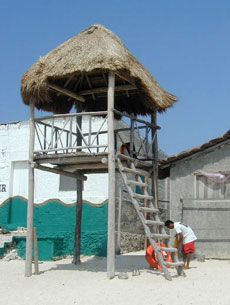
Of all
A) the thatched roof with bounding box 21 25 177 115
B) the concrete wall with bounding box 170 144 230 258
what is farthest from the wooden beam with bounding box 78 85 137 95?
the concrete wall with bounding box 170 144 230 258

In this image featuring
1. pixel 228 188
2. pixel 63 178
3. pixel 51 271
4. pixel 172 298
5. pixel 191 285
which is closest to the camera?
pixel 172 298

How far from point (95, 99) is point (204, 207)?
15.0 feet

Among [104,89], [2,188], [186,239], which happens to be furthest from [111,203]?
[2,188]

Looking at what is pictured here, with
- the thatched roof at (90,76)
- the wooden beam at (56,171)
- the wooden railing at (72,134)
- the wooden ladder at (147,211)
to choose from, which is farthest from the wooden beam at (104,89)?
the wooden beam at (56,171)

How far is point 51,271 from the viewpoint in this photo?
40.5 ft

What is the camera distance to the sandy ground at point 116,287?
27.5 feet

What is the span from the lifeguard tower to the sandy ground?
0.47 metres

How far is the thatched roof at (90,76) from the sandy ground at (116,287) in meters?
4.36

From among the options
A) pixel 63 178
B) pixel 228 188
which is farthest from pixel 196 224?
pixel 63 178

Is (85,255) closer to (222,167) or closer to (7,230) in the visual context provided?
(7,230)

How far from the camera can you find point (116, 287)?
9.45 m

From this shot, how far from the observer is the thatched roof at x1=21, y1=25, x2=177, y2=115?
37.3ft

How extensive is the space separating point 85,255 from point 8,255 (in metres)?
2.72

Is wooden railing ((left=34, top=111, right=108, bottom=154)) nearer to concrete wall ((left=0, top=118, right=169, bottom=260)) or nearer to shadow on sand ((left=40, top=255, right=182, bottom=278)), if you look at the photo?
concrete wall ((left=0, top=118, right=169, bottom=260))
